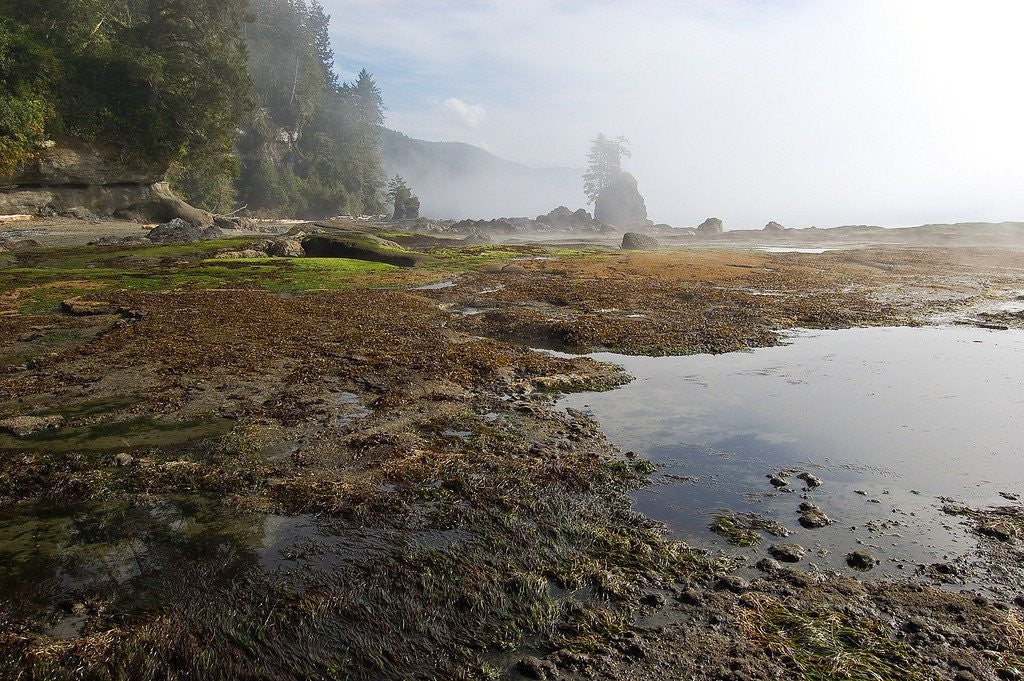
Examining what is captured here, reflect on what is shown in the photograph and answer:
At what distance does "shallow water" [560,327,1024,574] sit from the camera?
503cm

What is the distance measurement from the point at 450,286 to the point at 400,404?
1288cm

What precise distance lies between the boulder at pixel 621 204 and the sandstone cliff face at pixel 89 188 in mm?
93265

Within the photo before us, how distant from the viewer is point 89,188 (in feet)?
127

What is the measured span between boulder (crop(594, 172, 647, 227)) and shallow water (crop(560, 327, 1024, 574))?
115 metres

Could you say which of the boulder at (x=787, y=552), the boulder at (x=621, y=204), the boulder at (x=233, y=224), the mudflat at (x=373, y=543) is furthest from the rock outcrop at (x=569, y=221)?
the boulder at (x=787, y=552)

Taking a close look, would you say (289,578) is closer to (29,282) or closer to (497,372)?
(497,372)

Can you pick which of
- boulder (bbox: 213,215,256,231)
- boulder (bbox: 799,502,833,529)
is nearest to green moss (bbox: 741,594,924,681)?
boulder (bbox: 799,502,833,529)

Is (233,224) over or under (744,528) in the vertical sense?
over

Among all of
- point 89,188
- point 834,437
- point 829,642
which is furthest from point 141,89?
point 829,642

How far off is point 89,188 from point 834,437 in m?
47.3

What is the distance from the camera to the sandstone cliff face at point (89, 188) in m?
34.5

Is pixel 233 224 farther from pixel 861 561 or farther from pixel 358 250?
pixel 861 561

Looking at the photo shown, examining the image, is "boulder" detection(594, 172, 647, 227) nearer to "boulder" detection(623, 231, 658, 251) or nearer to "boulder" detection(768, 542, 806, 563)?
"boulder" detection(623, 231, 658, 251)

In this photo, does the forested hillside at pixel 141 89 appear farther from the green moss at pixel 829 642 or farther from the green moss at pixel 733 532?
the green moss at pixel 829 642
